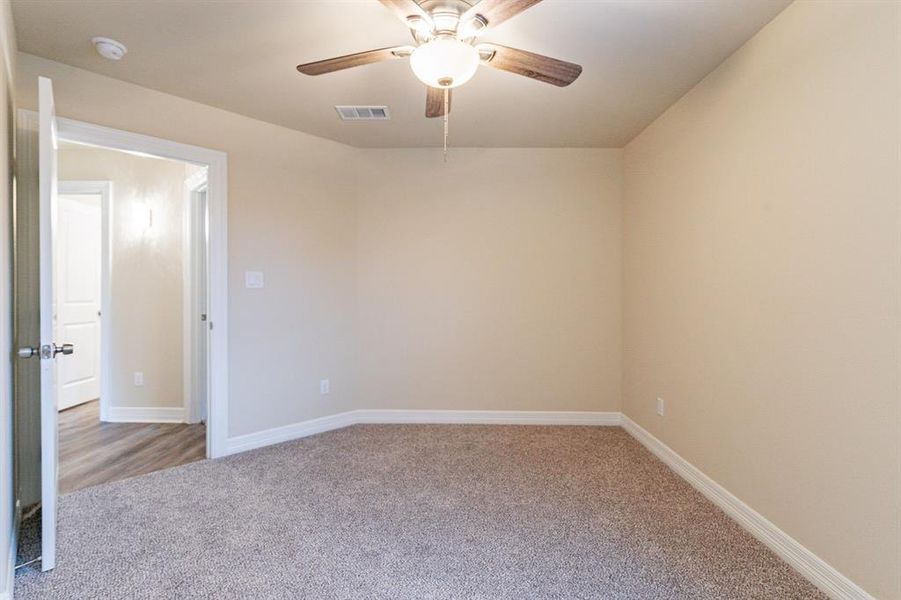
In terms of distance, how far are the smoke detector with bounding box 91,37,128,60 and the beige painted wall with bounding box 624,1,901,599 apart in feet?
10.4

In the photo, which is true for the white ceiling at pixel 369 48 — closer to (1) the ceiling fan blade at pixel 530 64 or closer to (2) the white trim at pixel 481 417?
(1) the ceiling fan blade at pixel 530 64

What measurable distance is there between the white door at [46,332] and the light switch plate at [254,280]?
138 cm

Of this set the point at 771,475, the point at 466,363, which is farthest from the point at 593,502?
the point at 466,363

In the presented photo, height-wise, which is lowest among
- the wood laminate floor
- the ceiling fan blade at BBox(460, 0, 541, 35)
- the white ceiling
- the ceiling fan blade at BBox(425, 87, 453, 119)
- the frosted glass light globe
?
the wood laminate floor

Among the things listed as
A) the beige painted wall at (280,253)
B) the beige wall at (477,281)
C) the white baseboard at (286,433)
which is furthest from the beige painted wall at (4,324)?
the beige wall at (477,281)

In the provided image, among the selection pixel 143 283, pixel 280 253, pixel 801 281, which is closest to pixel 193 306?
pixel 143 283

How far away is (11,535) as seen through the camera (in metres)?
1.76

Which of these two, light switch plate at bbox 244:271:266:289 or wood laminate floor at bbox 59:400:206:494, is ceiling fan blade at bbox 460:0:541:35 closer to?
light switch plate at bbox 244:271:266:289

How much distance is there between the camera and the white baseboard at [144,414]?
12.6 ft

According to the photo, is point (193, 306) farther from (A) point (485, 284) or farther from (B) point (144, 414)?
(A) point (485, 284)

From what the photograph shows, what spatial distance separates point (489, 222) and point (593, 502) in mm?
2358

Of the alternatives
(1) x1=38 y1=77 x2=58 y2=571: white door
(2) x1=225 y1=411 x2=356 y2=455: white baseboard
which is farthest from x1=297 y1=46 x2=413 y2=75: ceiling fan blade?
(2) x1=225 y1=411 x2=356 y2=455: white baseboard

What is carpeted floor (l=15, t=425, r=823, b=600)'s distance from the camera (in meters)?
1.68

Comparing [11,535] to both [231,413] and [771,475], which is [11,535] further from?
[771,475]
